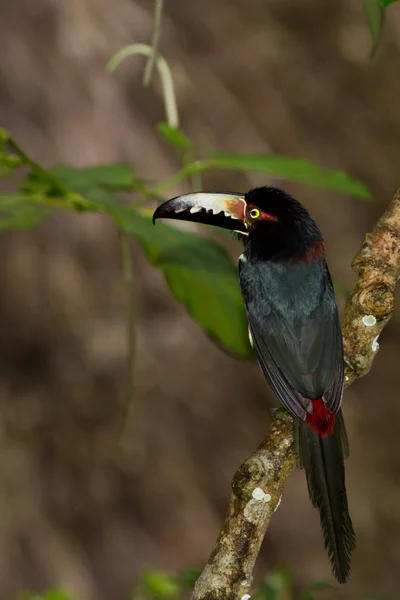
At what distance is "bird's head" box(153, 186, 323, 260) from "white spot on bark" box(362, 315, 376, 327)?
480mm

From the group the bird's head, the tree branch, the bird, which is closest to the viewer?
the tree branch

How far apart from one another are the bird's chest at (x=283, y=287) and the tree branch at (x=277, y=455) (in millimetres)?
243

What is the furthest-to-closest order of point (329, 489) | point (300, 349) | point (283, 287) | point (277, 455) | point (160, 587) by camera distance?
point (160, 587)
point (283, 287)
point (300, 349)
point (329, 489)
point (277, 455)

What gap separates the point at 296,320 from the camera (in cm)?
196

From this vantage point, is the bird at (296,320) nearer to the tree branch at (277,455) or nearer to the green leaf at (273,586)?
the tree branch at (277,455)

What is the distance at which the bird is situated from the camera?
65.4 inches

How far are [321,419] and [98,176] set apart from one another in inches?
27.2

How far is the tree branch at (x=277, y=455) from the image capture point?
4.41 ft

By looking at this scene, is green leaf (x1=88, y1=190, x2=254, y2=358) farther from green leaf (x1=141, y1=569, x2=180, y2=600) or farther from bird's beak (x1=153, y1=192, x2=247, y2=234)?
green leaf (x1=141, y1=569, x2=180, y2=600)

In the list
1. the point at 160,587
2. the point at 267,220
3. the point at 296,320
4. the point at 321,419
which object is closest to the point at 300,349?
the point at 296,320

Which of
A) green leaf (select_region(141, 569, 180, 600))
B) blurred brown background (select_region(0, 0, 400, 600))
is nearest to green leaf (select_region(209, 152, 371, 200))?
green leaf (select_region(141, 569, 180, 600))

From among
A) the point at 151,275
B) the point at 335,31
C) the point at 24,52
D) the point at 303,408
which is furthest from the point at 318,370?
the point at 335,31

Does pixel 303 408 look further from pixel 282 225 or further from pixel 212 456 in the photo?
pixel 212 456

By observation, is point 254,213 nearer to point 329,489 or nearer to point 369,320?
point 369,320
